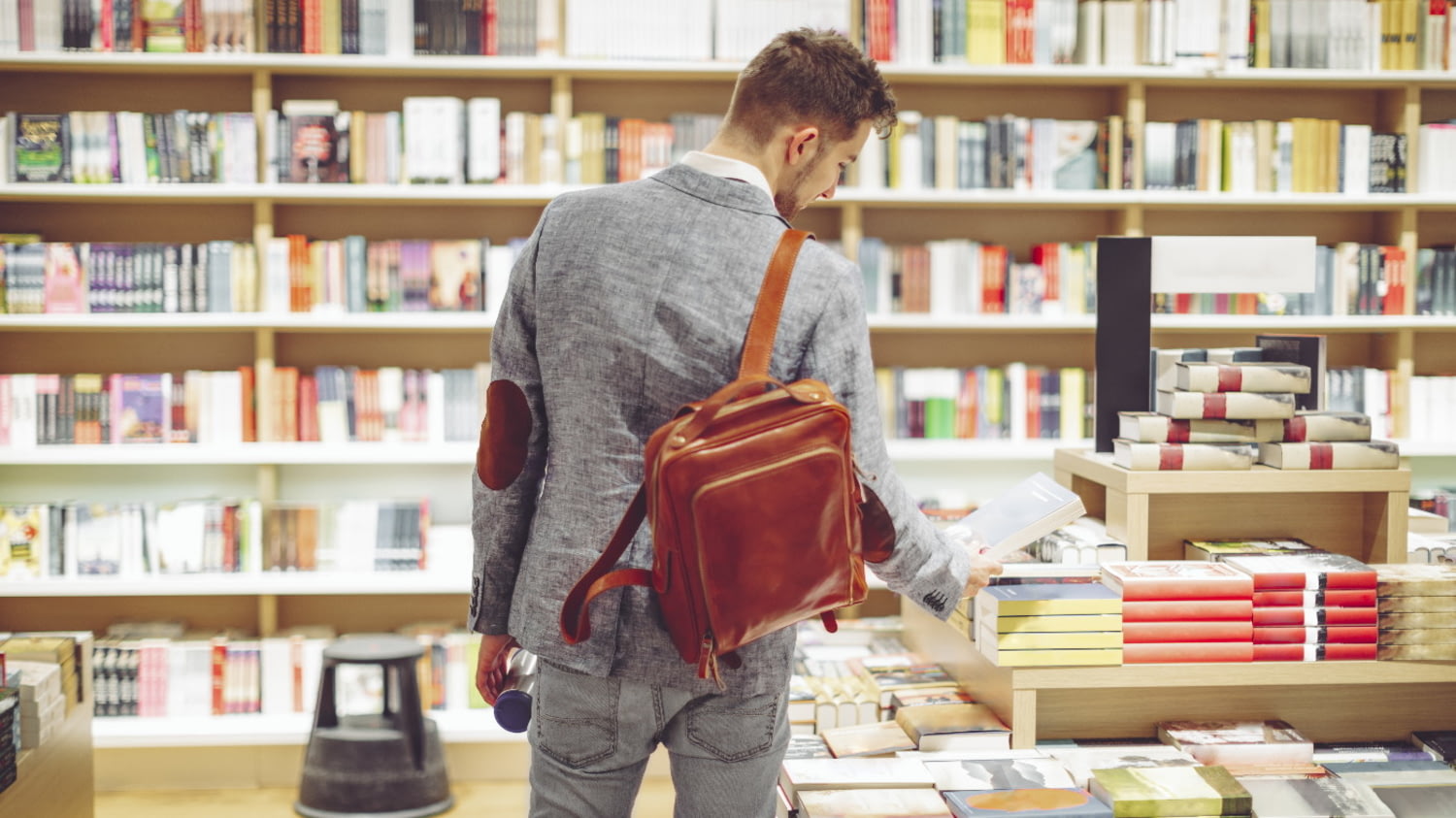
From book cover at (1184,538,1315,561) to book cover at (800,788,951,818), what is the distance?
0.67 meters

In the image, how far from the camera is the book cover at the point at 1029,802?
154cm

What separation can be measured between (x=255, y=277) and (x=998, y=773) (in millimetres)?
2547

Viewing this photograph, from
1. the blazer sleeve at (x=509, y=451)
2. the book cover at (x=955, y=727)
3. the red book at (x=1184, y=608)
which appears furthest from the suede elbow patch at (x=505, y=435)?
the red book at (x=1184, y=608)

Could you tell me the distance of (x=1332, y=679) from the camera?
5.93 ft

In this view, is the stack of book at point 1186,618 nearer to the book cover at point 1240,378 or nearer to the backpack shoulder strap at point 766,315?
the book cover at point 1240,378

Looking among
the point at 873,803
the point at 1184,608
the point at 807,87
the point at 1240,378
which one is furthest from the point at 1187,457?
the point at 807,87

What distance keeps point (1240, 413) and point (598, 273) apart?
122cm

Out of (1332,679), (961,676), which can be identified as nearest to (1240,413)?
(1332,679)

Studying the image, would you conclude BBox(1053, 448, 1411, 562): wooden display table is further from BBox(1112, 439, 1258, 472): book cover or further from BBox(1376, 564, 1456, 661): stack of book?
BBox(1376, 564, 1456, 661): stack of book

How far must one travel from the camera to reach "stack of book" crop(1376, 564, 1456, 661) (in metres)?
1.79

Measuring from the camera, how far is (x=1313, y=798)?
1.67 meters

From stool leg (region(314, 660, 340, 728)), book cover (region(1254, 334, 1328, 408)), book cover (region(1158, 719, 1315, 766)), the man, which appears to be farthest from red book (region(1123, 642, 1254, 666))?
stool leg (region(314, 660, 340, 728))

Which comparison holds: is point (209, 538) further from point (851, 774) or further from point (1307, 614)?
point (1307, 614)

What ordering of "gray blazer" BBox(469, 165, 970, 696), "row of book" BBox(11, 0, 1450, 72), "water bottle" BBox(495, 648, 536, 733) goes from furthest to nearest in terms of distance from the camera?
"row of book" BBox(11, 0, 1450, 72) < "water bottle" BBox(495, 648, 536, 733) < "gray blazer" BBox(469, 165, 970, 696)
